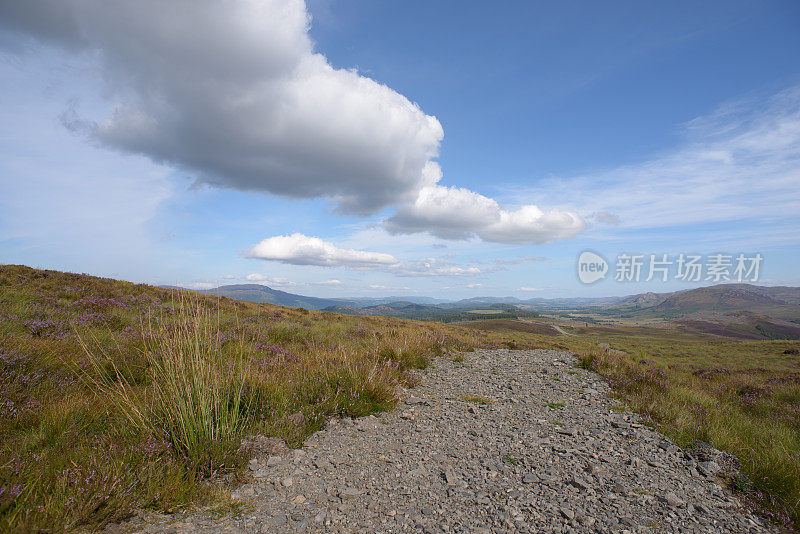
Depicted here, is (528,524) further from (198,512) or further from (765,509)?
(198,512)

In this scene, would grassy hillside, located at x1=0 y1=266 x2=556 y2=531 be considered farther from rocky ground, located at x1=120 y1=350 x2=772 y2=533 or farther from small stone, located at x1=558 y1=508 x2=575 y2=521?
small stone, located at x1=558 y1=508 x2=575 y2=521

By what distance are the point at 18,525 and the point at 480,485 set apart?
4083 mm

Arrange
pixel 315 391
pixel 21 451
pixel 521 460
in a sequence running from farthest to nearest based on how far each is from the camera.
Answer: pixel 315 391, pixel 521 460, pixel 21 451

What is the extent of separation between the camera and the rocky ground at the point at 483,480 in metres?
3.29

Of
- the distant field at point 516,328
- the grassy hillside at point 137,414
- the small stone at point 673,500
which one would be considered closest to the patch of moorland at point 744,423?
the small stone at point 673,500

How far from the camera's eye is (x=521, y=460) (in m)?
4.66

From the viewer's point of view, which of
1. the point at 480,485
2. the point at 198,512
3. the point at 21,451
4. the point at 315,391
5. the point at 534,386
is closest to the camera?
the point at 198,512

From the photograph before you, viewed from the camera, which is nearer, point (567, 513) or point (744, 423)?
point (567, 513)

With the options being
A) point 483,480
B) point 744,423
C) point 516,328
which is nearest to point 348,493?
point 483,480

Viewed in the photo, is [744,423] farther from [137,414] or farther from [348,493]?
[137,414]

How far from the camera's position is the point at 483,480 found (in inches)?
162

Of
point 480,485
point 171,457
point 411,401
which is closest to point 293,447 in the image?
point 171,457

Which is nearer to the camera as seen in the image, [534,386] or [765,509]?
[765,509]

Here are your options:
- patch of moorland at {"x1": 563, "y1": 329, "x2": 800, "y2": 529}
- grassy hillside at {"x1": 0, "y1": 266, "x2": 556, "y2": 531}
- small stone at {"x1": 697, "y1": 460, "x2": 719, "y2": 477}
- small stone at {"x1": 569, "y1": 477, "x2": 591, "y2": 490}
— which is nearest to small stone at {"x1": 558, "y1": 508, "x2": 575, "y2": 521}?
small stone at {"x1": 569, "y1": 477, "x2": 591, "y2": 490}
